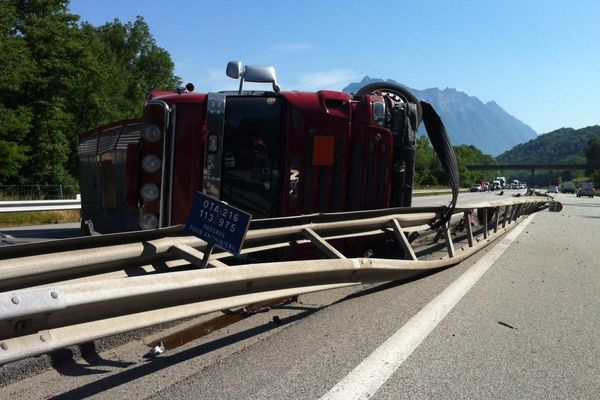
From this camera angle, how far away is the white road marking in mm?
3316

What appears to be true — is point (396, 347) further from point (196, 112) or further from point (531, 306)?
point (196, 112)

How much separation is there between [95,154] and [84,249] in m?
4.38

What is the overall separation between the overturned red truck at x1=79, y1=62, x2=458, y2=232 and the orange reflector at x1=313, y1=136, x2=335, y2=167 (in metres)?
0.01

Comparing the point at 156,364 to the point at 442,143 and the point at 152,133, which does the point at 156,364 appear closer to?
the point at 152,133

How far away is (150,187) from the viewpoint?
5.76m

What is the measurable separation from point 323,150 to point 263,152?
2.28ft

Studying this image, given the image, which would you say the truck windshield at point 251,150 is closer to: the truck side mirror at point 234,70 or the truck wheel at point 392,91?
the truck side mirror at point 234,70

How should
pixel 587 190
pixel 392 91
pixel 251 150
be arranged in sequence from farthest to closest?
pixel 587 190 < pixel 392 91 < pixel 251 150

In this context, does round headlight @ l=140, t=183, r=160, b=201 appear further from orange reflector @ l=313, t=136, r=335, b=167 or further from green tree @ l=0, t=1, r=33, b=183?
green tree @ l=0, t=1, r=33, b=183

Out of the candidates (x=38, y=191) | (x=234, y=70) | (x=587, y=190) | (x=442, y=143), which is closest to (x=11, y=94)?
(x=38, y=191)

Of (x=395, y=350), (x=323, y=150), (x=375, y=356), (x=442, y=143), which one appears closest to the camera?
(x=375, y=356)

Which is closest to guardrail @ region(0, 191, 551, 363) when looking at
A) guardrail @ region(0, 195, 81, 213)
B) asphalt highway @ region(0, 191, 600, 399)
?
asphalt highway @ region(0, 191, 600, 399)

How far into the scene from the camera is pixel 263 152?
6.04m

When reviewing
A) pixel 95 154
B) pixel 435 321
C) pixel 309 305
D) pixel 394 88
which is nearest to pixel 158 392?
pixel 309 305
